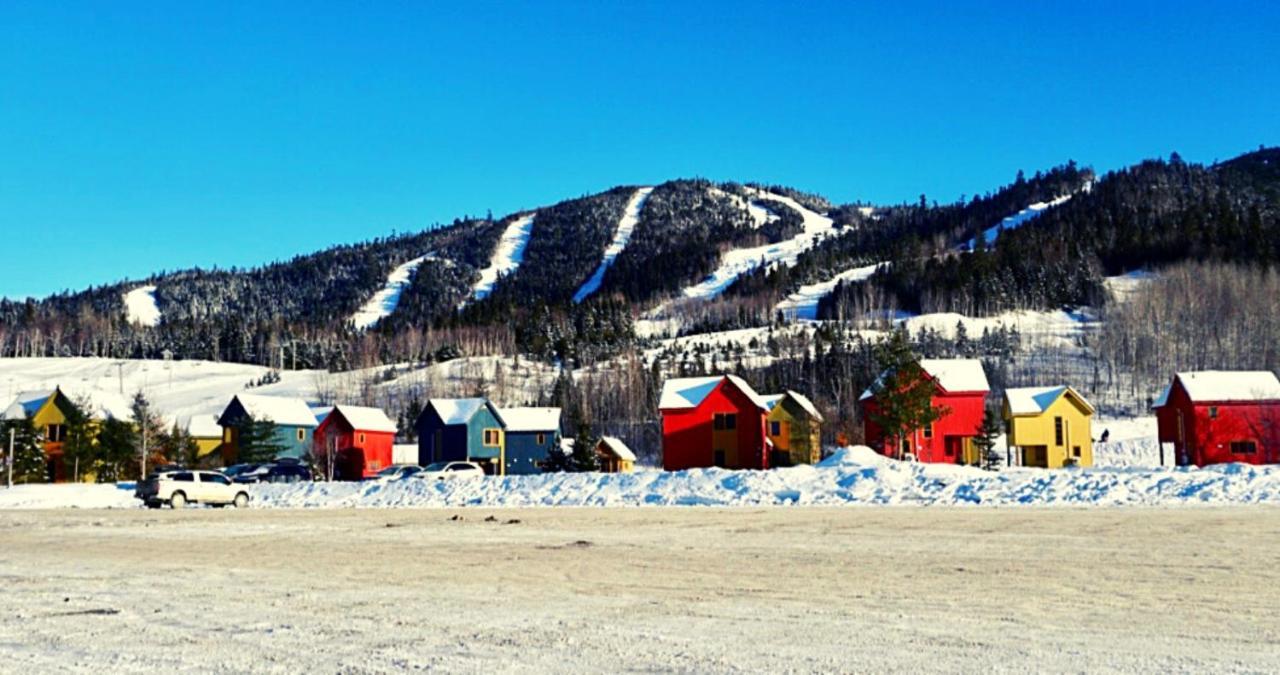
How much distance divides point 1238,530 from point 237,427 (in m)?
75.1

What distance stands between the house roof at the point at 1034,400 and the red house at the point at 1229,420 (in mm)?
8106

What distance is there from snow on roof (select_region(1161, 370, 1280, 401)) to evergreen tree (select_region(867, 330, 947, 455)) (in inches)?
716

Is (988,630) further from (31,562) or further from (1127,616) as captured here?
(31,562)

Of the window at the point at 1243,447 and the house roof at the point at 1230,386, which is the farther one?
the house roof at the point at 1230,386

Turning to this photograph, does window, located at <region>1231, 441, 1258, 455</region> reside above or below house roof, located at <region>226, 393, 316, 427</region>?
below

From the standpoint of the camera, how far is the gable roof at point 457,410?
8319 centimetres

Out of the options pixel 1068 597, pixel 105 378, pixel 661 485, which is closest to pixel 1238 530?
pixel 1068 597

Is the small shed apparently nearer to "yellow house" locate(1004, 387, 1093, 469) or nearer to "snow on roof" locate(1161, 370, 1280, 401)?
"yellow house" locate(1004, 387, 1093, 469)

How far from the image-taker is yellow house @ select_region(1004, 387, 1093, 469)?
245 feet

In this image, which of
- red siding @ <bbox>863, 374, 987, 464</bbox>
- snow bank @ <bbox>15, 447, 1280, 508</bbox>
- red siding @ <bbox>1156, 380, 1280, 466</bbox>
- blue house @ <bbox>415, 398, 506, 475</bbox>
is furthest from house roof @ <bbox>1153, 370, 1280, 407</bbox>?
blue house @ <bbox>415, 398, 506, 475</bbox>

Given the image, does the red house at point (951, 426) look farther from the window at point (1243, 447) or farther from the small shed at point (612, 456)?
the small shed at point (612, 456)

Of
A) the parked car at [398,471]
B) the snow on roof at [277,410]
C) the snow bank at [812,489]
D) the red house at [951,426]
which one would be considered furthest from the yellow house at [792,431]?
the snow on roof at [277,410]

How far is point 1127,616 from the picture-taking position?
12.4m

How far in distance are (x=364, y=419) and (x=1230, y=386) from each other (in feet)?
205
